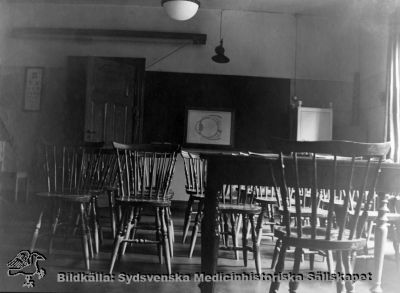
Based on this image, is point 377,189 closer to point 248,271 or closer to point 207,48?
point 248,271

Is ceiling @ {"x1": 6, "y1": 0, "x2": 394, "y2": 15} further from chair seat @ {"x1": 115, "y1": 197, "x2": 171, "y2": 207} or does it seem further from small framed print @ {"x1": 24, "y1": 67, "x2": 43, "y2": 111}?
chair seat @ {"x1": 115, "y1": 197, "x2": 171, "y2": 207}

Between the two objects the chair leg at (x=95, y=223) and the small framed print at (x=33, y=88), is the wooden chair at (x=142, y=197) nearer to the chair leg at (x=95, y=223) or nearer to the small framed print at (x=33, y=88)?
the chair leg at (x=95, y=223)

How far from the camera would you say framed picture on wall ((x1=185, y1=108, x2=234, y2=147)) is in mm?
6129

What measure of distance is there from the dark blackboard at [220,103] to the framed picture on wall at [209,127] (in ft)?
0.26

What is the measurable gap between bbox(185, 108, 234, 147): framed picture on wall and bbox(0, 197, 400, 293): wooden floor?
247 centimetres

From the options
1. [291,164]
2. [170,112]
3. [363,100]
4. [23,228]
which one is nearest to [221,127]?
[170,112]

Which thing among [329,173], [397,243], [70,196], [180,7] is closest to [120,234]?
[70,196]

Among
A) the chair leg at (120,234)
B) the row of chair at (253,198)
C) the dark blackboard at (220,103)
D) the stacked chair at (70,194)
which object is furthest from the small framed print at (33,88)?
the chair leg at (120,234)

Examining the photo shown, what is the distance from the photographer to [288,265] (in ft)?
9.82

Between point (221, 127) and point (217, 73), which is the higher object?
point (217, 73)

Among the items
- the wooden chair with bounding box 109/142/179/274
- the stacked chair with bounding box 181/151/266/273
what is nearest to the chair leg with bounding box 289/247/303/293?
the stacked chair with bounding box 181/151/266/273

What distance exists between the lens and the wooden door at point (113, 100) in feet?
18.0

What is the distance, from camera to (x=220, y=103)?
20.2 feet

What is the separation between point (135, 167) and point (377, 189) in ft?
4.96
